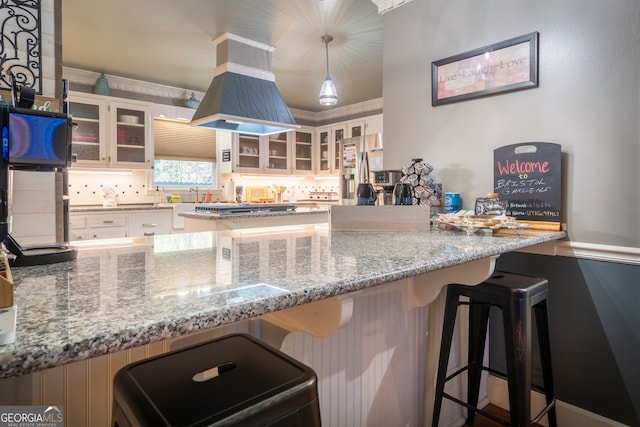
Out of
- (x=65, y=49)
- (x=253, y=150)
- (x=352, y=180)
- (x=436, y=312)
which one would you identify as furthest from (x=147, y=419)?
(x=253, y=150)

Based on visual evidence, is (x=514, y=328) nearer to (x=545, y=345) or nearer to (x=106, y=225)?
(x=545, y=345)

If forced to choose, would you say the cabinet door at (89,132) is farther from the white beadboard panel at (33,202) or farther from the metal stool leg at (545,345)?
the metal stool leg at (545,345)

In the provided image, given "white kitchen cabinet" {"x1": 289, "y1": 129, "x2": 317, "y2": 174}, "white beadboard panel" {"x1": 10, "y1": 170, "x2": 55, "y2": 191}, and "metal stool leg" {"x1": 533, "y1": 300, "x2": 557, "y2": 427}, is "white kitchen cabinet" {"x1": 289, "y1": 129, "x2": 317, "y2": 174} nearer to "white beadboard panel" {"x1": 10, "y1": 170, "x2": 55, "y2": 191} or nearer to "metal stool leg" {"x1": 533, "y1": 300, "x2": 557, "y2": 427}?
"white beadboard panel" {"x1": 10, "y1": 170, "x2": 55, "y2": 191}

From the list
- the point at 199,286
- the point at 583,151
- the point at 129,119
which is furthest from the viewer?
the point at 129,119

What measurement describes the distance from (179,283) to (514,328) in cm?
111

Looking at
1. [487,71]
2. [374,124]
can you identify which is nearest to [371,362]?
[487,71]

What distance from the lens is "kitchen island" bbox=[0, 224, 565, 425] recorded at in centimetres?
47

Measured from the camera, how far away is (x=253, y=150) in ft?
18.1

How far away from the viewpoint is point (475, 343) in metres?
1.67

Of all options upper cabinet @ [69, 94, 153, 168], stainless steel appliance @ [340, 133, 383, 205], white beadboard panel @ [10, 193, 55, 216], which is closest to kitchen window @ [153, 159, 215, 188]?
upper cabinet @ [69, 94, 153, 168]

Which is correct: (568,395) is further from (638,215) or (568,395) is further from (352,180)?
(352,180)

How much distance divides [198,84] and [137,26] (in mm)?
1661

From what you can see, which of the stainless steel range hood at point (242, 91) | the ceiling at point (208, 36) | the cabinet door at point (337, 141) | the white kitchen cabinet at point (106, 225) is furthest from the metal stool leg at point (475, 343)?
the cabinet door at point (337, 141)

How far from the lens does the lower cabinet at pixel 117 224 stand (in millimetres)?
3854
